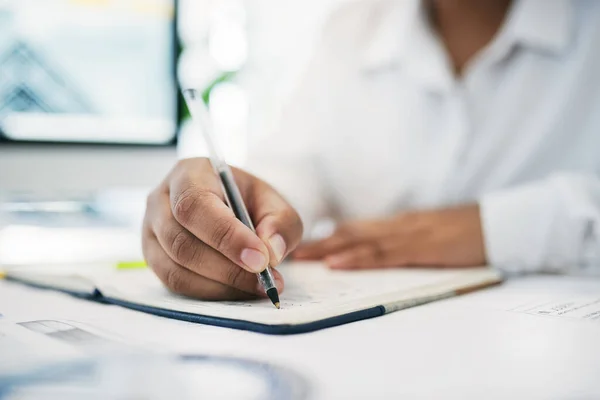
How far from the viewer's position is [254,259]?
32 centimetres

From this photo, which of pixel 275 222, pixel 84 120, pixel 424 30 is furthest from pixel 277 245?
pixel 424 30

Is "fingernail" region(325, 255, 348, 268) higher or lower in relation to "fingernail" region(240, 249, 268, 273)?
higher

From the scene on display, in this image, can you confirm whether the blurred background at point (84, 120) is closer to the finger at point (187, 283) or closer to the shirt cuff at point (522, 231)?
the finger at point (187, 283)

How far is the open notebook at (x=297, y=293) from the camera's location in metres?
0.30

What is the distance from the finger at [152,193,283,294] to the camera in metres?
0.35

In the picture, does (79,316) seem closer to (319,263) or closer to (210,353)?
(210,353)

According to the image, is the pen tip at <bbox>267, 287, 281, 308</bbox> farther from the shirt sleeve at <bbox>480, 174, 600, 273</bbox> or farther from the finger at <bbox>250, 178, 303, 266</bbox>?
the shirt sleeve at <bbox>480, 174, 600, 273</bbox>

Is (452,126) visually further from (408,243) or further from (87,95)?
(87,95)

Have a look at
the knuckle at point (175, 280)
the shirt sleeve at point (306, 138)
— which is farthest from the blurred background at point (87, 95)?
the knuckle at point (175, 280)

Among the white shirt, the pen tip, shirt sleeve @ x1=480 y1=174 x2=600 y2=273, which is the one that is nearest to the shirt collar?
the white shirt

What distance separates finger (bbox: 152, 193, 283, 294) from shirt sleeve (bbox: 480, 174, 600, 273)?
0.29m

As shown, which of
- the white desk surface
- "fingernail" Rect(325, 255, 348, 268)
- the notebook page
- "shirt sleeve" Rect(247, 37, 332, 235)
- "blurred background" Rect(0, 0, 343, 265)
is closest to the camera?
the white desk surface

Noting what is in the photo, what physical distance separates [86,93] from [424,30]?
1.58 ft

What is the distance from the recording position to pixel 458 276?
48 centimetres
